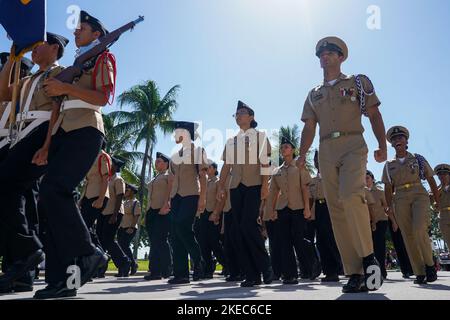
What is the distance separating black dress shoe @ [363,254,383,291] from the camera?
423cm

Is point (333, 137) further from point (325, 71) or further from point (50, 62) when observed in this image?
point (50, 62)

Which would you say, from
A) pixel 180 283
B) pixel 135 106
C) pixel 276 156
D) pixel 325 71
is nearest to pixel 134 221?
pixel 180 283

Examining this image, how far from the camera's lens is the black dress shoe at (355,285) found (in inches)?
167

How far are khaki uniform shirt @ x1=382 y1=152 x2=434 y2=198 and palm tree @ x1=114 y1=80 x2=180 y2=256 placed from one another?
30.3m

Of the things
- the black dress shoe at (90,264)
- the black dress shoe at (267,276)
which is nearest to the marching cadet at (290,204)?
the black dress shoe at (267,276)

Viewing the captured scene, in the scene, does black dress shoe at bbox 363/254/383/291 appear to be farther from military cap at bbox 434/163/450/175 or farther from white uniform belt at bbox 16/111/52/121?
military cap at bbox 434/163/450/175

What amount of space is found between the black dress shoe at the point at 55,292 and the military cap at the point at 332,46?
3273 mm

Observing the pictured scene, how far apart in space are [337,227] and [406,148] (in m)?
2.95

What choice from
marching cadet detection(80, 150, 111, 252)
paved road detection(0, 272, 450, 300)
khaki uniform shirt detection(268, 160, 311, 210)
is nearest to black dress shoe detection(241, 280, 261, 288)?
paved road detection(0, 272, 450, 300)

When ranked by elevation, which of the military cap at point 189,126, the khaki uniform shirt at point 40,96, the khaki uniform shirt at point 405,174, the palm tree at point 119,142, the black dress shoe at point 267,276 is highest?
the palm tree at point 119,142

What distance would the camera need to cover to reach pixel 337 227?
4691 millimetres

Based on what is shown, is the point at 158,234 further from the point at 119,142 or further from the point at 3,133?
the point at 119,142

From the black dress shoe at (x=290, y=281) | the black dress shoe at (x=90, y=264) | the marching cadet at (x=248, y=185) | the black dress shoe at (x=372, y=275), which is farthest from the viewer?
the black dress shoe at (x=290, y=281)

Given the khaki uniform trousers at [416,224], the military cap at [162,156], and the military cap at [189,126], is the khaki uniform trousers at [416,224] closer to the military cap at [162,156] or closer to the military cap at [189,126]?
the military cap at [189,126]
